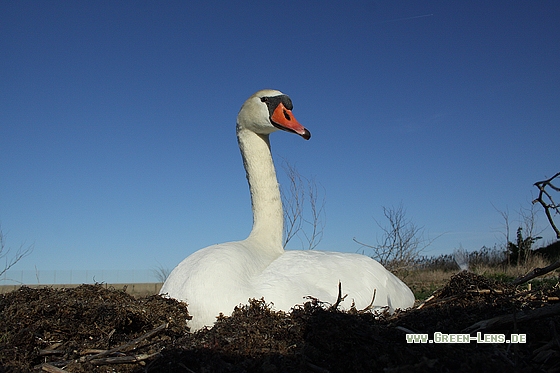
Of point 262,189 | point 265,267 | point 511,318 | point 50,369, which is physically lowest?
point 50,369

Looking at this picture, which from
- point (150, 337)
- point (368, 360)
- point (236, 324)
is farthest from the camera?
point (150, 337)

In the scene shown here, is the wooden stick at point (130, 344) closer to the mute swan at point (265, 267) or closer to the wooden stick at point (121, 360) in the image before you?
the wooden stick at point (121, 360)

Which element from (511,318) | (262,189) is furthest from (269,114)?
(511,318)

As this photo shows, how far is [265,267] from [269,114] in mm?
1975

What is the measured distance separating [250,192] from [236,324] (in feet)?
9.17

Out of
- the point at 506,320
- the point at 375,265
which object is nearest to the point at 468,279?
the point at 375,265

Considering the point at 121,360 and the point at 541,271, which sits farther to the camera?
the point at 541,271

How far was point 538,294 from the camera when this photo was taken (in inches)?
172

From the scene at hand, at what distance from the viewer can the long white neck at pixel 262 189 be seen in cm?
596

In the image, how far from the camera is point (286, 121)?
6008 millimetres

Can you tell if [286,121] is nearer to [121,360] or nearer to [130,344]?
[130,344]

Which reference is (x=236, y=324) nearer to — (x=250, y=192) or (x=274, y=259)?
(x=274, y=259)

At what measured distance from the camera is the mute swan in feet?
14.2

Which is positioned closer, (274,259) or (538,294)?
(538,294)
